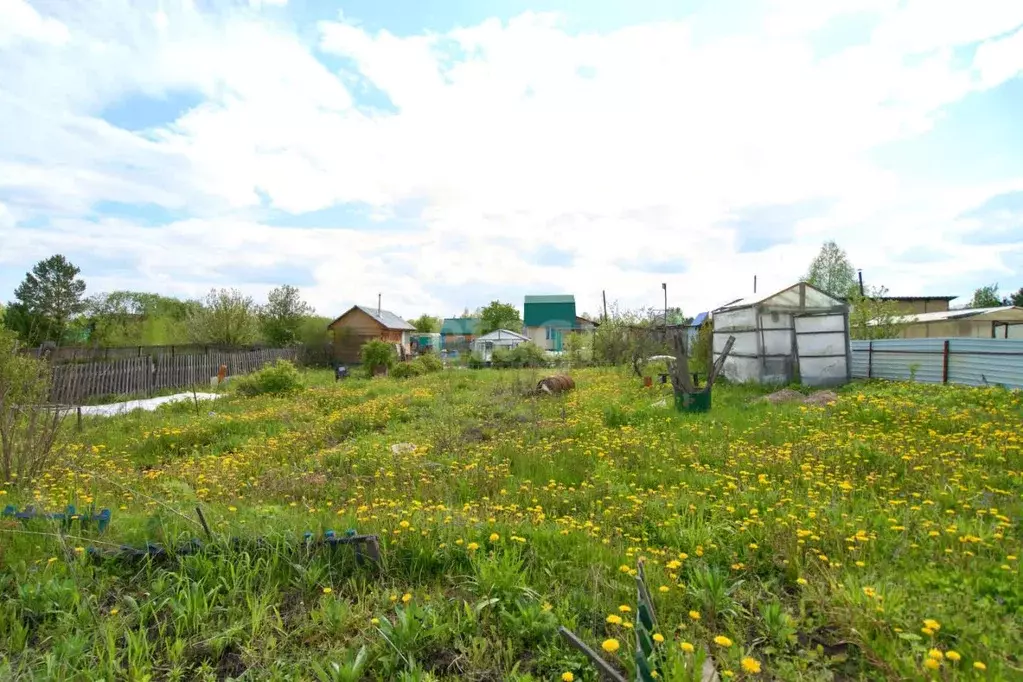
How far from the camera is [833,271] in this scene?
4178cm

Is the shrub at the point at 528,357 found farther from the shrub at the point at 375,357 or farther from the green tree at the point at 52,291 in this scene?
the green tree at the point at 52,291

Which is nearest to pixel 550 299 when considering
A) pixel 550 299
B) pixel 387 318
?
pixel 550 299

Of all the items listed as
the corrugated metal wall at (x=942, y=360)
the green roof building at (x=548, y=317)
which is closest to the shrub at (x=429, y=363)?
the corrugated metal wall at (x=942, y=360)

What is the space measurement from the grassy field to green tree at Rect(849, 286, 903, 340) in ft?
58.9

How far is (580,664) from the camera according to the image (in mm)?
2340

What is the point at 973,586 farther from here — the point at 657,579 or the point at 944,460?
the point at 944,460

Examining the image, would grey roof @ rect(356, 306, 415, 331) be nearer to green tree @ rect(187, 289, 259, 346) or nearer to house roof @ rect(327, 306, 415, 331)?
house roof @ rect(327, 306, 415, 331)

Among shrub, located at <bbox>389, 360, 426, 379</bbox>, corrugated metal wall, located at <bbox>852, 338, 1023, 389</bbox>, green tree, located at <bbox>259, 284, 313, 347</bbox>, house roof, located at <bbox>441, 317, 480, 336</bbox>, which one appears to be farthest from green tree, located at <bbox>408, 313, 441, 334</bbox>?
corrugated metal wall, located at <bbox>852, 338, 1023, 389</bbox>

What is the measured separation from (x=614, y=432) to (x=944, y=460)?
3.94 m

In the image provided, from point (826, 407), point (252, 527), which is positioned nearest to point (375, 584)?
point (252, 527)

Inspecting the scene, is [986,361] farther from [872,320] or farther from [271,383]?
[271,383]

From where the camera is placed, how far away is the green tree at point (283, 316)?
107 feet

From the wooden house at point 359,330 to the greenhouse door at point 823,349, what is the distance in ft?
76.7

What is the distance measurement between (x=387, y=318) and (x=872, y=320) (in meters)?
31.6
